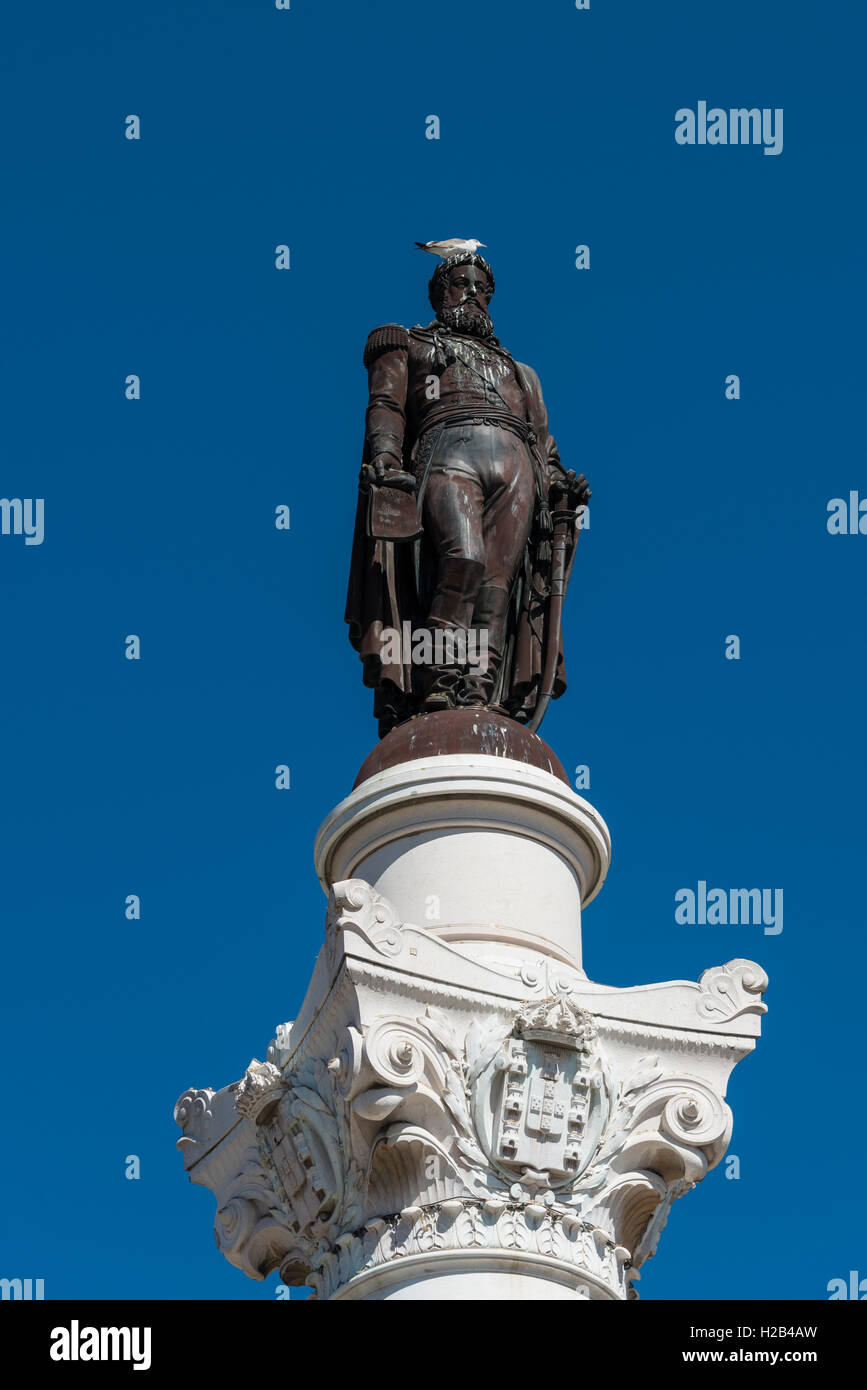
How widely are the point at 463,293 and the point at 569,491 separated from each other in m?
2.50

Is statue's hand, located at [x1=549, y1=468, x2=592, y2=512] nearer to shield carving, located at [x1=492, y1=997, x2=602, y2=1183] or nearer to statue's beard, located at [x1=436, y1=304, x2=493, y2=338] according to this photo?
statue's beard, located at [x1=436, y1=304, x2=493, y2=338]

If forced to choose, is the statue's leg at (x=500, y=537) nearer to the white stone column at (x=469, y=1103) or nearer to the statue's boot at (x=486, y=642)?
the statue's boot at (x=486, y=642)

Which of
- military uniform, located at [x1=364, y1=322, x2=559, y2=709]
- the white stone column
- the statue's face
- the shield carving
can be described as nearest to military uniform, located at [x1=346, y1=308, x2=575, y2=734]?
military uniform, located at [x1=364, y1=322, x2=559, y2=709]

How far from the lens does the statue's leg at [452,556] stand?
2061cm

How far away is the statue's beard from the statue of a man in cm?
1

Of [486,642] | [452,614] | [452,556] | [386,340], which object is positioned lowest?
[486,642]

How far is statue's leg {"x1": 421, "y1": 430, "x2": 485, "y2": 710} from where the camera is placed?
67.6ft

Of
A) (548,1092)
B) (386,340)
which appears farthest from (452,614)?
(548,1092)

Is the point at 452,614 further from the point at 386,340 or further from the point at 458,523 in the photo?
the point at 386,340

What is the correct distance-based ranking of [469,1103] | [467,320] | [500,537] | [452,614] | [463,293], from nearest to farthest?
[469,1103]
[452,614]
[500,537]
[467,320]
[463,293]

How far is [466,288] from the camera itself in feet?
76.1
